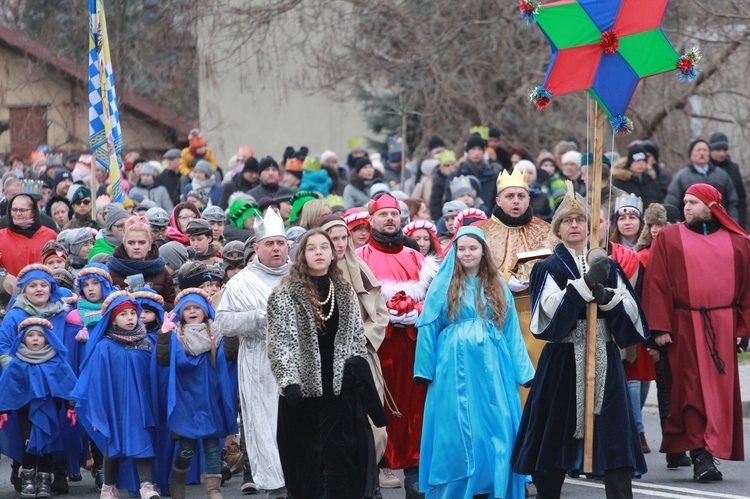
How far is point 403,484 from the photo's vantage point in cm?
1070

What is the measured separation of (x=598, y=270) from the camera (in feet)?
27.0

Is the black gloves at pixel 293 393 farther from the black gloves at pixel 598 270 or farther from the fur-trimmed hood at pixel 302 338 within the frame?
the black gloves at pixel 598 270

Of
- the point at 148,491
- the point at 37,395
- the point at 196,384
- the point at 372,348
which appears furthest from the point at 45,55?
the point at 372,348

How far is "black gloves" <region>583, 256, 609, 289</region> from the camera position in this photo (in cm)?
822

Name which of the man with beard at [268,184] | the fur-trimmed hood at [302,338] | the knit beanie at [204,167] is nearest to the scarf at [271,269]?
the fur-trimmed hood at [302,338]

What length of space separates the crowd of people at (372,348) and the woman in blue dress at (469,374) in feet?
0.05

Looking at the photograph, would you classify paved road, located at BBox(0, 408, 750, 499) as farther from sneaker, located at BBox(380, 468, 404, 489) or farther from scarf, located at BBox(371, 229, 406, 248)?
scarf, located at BBox(371, 229, 406, 248)

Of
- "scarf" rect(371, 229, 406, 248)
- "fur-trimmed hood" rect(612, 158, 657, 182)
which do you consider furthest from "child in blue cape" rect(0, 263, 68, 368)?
"fur-trimmed hood" rect(612, 158, 657, 182)

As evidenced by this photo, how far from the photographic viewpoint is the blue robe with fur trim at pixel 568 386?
8.41 m

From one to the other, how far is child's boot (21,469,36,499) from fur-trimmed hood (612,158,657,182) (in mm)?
7693

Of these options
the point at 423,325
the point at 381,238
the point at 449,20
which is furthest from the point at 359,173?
the point at 423,325

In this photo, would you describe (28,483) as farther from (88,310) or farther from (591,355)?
(591,355)

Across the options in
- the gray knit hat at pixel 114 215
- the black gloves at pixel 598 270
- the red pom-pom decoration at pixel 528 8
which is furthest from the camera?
the gray knit hat at pixel 114 215

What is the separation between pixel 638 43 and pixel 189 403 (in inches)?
153
